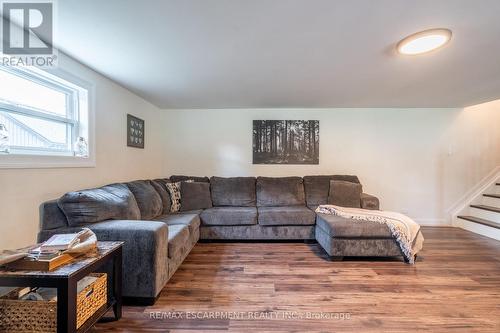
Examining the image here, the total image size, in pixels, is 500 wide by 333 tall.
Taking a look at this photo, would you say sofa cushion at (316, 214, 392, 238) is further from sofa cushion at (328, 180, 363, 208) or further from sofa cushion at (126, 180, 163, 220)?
sofa cushion at (126, 180, 163, 220)

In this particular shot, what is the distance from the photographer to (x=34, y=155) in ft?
6.19

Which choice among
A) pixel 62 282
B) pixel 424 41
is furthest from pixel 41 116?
pixel 424 41

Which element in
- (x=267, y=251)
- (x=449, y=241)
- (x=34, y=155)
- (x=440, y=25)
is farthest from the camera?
(x=449, y=241)

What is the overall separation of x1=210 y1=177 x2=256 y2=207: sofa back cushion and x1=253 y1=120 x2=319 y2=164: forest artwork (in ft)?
2.70

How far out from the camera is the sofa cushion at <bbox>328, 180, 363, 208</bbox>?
142 inches

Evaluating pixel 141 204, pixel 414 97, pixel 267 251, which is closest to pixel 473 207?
pixel 414 97

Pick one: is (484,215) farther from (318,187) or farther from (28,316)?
(28,316)

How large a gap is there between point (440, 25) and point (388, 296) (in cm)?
214

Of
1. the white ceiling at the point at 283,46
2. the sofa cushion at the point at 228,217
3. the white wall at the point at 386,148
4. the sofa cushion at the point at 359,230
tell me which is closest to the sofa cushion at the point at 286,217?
the sofa cushion at the point at 228,217

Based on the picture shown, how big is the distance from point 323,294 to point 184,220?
1702 millimetres

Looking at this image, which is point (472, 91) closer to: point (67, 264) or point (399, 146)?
point (399, 146)

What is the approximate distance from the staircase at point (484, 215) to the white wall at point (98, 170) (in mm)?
5409

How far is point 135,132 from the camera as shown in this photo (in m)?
3.48

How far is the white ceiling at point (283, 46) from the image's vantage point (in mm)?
1530
